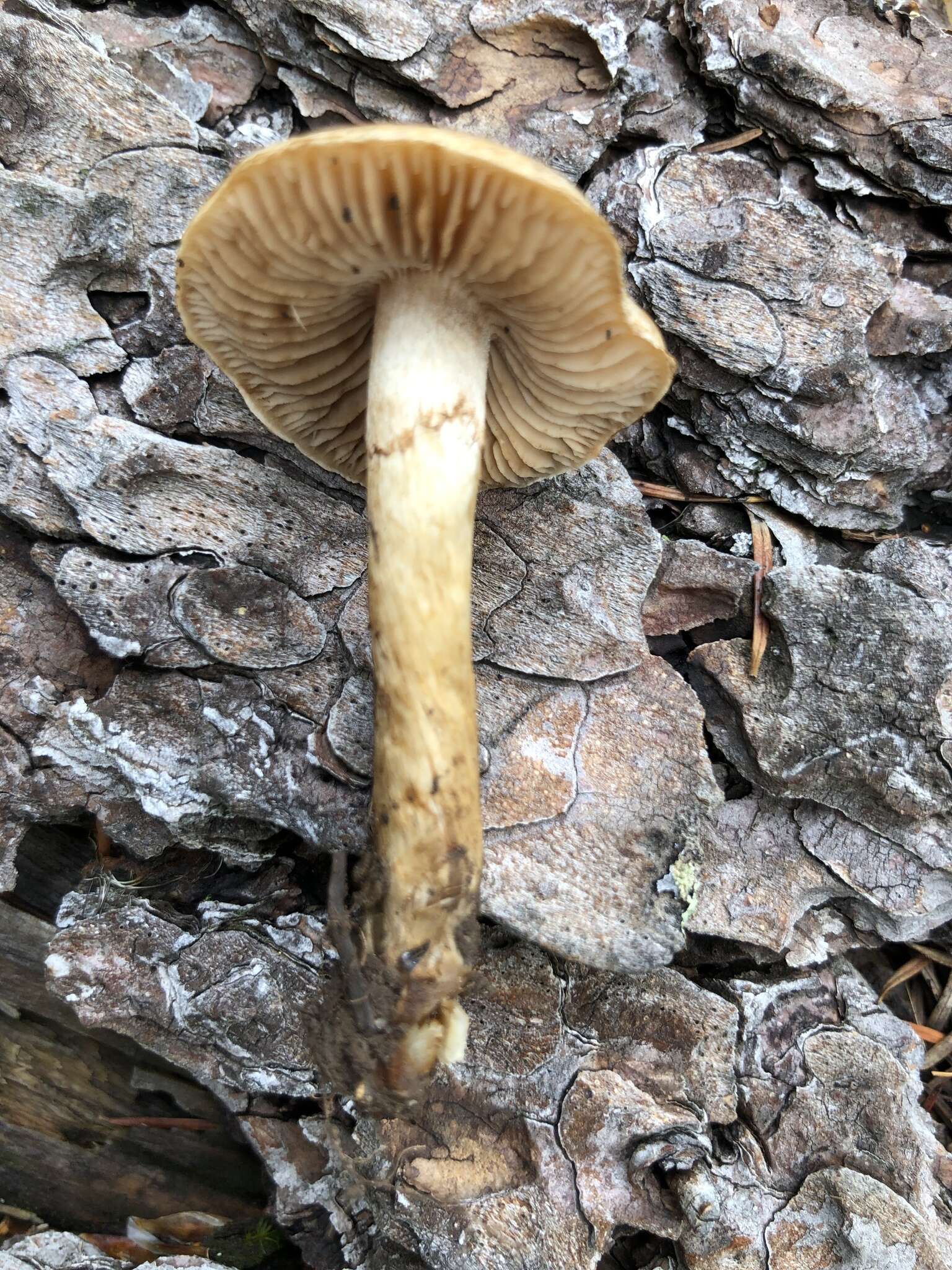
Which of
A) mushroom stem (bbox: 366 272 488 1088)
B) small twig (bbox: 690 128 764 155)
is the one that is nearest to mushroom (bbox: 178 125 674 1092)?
mushroom stem (bbox: 366 272 488 1088)

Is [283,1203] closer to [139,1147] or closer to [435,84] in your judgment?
[139,1147]

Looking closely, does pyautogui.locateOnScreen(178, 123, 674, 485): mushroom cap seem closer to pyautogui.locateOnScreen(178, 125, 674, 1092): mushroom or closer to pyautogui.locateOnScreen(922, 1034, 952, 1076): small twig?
pyautogui.locateOnScreen(178, 125, 674, 1092): mushroom

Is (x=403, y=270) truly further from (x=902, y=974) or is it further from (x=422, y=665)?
(x=902, y=974)

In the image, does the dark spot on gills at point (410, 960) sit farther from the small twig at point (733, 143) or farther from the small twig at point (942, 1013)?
the small twig at point (733, 143)

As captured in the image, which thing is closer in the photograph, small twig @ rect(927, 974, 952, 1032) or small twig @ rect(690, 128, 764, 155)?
small twig @ rect(690, 128, 764, 155)

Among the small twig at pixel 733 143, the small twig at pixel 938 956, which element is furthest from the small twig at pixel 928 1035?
the small twig at pixel 733 143

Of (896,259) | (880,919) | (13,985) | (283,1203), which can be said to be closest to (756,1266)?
(880,919)
